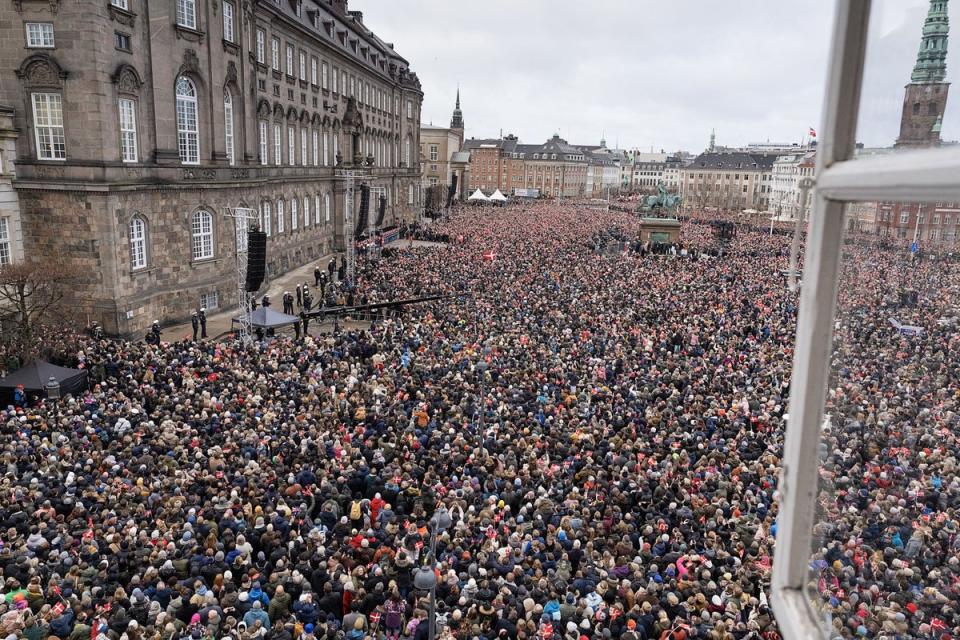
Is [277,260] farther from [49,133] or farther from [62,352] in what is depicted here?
[62,352]

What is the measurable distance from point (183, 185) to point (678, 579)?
25.7m

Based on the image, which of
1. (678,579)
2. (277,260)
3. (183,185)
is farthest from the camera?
(277,260)

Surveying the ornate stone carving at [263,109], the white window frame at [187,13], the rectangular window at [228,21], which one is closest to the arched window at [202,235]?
the white window frame at [187,13]

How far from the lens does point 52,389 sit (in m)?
17.4

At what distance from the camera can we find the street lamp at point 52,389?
17.2m

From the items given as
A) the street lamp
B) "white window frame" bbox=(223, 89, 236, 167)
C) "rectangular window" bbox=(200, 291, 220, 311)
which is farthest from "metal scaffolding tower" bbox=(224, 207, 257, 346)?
the street lamp

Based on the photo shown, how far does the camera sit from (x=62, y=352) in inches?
813

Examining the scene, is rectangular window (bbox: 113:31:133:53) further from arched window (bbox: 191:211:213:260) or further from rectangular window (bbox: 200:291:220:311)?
rectangular window (bbox: 200:291:220:311)

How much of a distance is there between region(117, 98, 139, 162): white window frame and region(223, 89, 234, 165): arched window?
19.6 ft

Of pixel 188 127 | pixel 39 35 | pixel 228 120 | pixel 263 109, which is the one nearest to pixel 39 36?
pixel 39 35

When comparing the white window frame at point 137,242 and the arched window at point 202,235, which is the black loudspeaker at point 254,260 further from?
the arched window at point 202,235

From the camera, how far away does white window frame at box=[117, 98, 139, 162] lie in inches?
1012

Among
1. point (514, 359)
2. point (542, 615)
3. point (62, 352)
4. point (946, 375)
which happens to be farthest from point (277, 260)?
point (946, 375)

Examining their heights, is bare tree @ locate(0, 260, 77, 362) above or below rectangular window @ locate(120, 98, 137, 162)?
below
